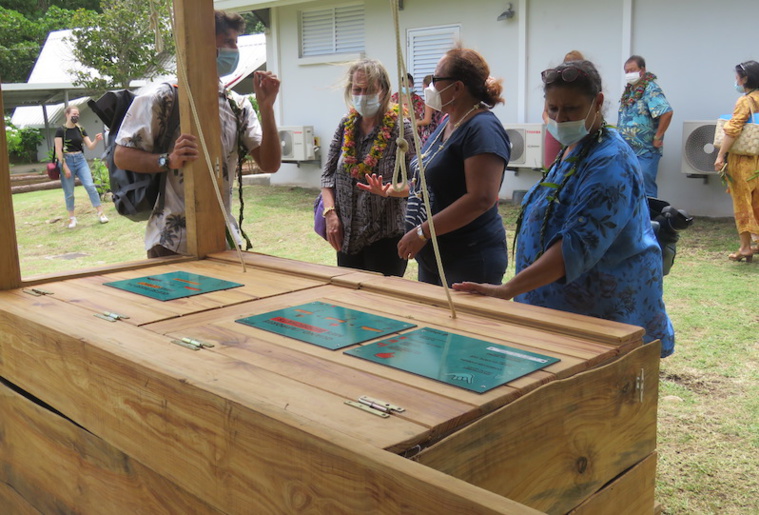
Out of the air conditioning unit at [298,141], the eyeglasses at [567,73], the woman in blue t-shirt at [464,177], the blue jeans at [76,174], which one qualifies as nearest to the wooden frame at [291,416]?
the woman in blue t-shirt at [464,177]

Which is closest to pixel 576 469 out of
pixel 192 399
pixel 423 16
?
pixel 192 399

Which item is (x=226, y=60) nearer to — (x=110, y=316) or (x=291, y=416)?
(x=110, y=316)

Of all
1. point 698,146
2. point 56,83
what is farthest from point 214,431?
point 56,83

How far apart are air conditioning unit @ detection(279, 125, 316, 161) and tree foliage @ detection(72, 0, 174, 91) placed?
5443 mm

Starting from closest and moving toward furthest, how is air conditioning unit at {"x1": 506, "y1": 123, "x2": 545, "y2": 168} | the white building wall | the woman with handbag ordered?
the woman with handbag, the white building wall, air conditioning unit at {"x1": 506, "y1": 123, "x2": 545, "y2": 168}

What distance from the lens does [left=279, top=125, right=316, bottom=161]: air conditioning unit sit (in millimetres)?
11789

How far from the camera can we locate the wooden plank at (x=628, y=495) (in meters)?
1.59

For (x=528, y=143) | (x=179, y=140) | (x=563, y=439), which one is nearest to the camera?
(x=563, y=439)

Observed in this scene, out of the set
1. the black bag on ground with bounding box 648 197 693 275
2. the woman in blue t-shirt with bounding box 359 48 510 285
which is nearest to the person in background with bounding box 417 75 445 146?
the woman in blue t-shirt with bounding box 359 48 510 285

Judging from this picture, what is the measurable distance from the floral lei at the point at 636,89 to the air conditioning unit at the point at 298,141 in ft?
17.5

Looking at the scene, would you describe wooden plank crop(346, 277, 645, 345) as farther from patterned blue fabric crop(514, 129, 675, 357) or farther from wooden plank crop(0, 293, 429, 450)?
wooden plank crop(0, 293, 429, 450)

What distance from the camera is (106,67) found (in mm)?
15859

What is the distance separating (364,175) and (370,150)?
0.43 feet

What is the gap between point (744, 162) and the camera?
6926 millimetres
